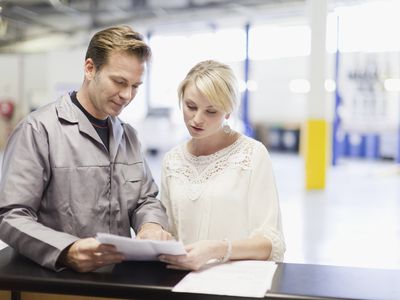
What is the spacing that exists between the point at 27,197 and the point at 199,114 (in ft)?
2.27

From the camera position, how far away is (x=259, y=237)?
1781mm

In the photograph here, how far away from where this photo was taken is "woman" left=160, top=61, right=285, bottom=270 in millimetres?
1854

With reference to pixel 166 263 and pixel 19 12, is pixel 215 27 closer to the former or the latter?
pixel 19 12

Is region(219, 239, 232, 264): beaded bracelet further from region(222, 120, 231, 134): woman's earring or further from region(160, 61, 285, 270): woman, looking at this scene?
region(222, 120, 231, 134): woman's earring

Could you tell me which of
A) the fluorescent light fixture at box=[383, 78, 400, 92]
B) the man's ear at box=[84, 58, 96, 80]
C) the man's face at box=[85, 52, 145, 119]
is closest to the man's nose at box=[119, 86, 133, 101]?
the man's face at box=[85, 52, 145, 119]

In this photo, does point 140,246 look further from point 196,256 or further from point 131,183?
point 131,183

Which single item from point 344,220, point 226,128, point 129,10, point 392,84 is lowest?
point 344,220

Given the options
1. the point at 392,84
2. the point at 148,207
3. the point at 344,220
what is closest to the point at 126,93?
the point at 148,207

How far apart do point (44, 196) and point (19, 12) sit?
11289 mm

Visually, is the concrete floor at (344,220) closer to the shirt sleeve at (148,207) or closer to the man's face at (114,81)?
the shirt sleeve at (148,207)

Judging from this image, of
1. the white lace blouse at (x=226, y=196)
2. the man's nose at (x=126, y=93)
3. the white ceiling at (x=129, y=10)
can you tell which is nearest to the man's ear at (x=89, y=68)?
the man's nose at (x=126, y=93)

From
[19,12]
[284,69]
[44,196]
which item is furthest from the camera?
[284,69]

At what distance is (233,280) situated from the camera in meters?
1.44

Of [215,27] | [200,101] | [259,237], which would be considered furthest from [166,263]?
[215,27]
